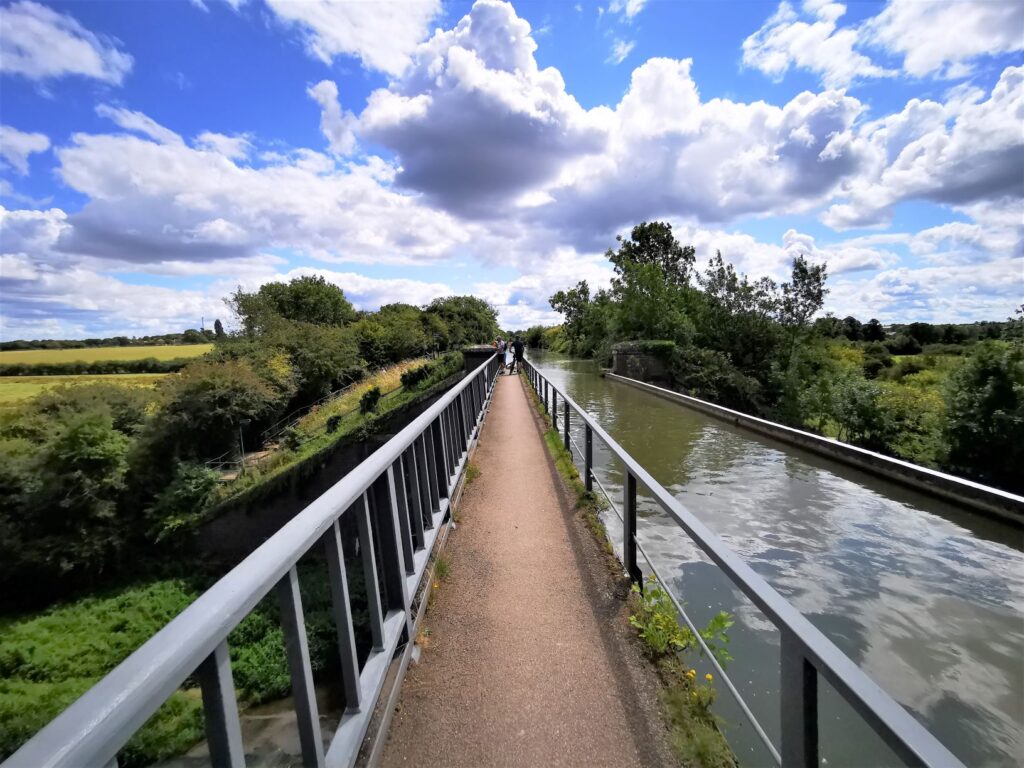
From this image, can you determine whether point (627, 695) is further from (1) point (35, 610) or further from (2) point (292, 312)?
(2) point (292, 312)

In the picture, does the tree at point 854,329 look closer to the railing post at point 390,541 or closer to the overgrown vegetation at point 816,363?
the overgrown vegetation at point 816,363

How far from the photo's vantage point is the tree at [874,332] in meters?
52.8

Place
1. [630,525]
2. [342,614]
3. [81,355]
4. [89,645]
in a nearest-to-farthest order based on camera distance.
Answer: [342,614]
[630,525]
[89,645]
[81,355]

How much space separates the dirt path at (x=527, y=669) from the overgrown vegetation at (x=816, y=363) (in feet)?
32.7

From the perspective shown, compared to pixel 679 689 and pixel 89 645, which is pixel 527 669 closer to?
pixel 679 689

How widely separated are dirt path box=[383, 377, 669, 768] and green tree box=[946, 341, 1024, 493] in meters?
9.71

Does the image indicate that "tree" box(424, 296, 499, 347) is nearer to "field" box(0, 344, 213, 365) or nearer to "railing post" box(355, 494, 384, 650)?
"field" box(0, 344, 213, 365)

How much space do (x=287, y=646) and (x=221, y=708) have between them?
0.35 meters

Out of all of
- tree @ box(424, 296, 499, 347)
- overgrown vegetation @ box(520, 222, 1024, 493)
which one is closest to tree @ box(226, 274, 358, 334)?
tree @ box(424, 296, 499, 347)

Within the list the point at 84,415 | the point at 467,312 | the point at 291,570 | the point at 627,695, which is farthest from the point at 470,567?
the point at 467,312

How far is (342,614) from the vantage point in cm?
182

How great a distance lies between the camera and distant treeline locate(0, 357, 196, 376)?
223ft

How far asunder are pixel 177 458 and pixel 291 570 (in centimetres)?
2768

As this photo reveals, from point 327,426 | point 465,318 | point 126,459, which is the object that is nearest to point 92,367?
point 465,318
